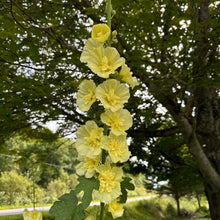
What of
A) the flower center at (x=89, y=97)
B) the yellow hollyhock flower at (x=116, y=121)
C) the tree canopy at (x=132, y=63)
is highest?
the tree canopy at (x=132, y=63)

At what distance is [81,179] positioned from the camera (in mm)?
934

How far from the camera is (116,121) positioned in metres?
0.93

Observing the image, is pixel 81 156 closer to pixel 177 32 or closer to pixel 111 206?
pixel 111 206

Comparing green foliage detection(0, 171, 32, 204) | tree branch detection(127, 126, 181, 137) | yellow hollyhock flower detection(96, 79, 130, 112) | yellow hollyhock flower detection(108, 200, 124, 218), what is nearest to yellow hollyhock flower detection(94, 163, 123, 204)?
yellow hollyhock flower detection(108, 200, 124, 218)

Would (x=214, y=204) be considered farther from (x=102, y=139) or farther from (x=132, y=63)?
(x=102, y=139)

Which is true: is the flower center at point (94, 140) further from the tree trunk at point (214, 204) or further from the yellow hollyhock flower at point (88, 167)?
the tree trunk at point (214, 204)

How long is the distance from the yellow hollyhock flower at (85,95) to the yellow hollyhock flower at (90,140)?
0.29ft

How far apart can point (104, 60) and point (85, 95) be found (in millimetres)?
178

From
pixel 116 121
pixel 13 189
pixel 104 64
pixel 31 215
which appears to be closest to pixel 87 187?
pixel 116 121

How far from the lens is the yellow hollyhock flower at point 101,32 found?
93 centimetres

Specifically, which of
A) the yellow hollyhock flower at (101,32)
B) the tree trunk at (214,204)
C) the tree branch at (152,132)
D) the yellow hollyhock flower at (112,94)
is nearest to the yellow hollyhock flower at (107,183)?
the yellow hollyhock flower at (112,94)

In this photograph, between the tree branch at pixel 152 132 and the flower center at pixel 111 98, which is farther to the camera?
the tree branch at pixel 152 132

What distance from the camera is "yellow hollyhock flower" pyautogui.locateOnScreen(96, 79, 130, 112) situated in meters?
0.92

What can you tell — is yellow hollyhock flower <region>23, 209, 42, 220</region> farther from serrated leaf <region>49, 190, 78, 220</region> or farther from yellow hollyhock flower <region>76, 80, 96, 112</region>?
yellow hollyhock flower <region>76, 80, 96, 112</region>
